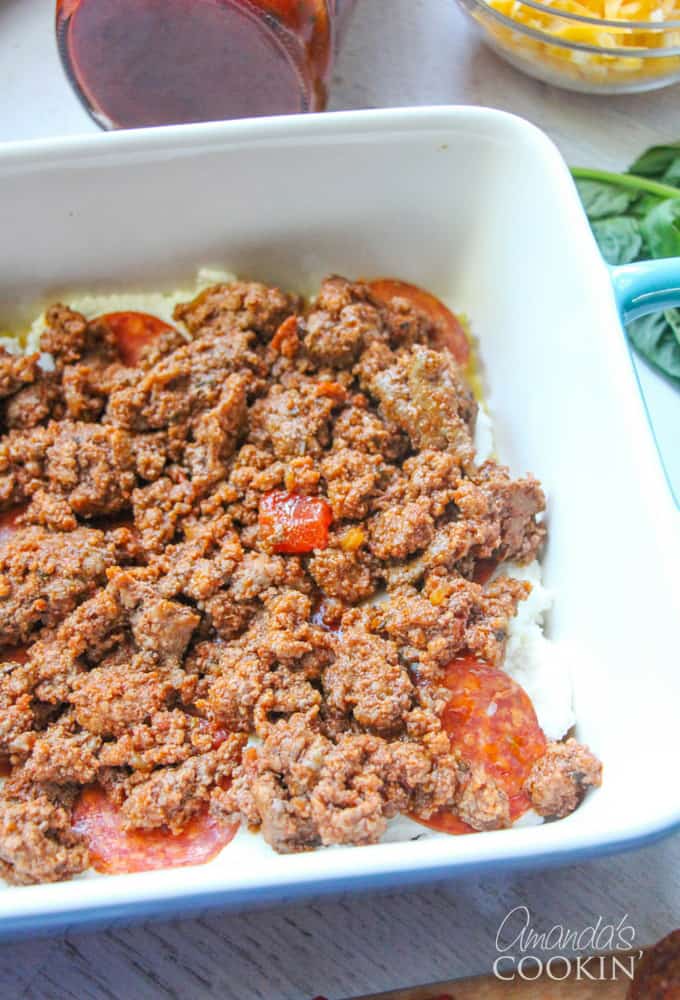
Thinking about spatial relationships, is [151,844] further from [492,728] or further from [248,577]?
[492,728]

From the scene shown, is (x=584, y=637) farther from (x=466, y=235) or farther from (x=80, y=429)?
(x=80, y=429)

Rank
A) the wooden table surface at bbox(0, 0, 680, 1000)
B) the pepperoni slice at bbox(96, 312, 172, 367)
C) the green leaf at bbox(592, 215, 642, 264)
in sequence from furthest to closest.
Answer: the green leaf at bbox(592, 215, 642, 264), the pepperoni slice at bbox(96, 312, 172, 367), the wooden table surface at bbox(0, 0, 680, 1000)

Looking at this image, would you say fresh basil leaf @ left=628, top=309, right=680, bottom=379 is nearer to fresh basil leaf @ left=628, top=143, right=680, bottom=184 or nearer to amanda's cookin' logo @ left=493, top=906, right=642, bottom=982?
fresh basil leaf @ left=628, top=143, right=680, bottom=184

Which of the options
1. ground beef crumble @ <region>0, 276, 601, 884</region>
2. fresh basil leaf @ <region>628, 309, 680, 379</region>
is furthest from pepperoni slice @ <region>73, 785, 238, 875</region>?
fresh basil leaf @ <region>628, 309, 680, 379</region>

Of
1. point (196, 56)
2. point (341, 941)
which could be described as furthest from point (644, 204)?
point (341, 941)

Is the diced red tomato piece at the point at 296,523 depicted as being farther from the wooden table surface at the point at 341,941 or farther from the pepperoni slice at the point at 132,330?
the wooden table surface at the point at 341,941

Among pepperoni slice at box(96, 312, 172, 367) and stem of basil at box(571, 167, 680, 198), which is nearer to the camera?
pepperoni slice at box(96, 312, 172, 367)

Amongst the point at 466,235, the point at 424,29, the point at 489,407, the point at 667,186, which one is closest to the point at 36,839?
the point at 489,407
